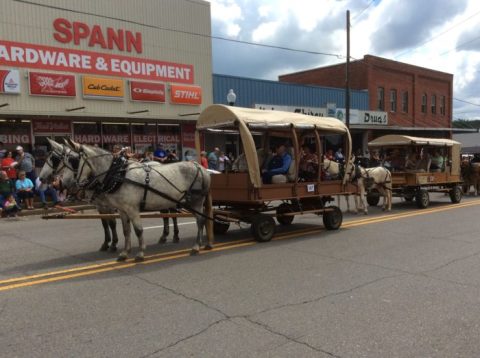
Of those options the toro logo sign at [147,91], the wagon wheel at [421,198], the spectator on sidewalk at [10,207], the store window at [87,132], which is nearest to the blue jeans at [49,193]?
the spectator on sidewalk at [10,207]

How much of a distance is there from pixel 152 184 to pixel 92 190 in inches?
37.0

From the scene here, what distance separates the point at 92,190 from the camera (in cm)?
702

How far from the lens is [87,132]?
19.6 meters

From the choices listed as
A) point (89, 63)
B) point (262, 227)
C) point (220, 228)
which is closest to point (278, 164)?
point (262, 227)

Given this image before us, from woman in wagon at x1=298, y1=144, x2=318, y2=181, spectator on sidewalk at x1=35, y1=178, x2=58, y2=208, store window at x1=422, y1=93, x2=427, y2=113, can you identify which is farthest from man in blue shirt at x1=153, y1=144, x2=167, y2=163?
store window at x1=422, y1=93, x2=427, y2=113

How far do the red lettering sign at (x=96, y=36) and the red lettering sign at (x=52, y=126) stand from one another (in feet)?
10.7

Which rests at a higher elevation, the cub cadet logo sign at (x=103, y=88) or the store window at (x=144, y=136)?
the cub cadet logo sign at (x=103, y=88)

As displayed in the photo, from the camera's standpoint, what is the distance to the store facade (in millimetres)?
16844

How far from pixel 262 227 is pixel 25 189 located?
9667mm

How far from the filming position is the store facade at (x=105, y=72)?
16.8 metres

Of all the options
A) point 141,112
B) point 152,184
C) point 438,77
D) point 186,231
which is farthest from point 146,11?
point 438,77

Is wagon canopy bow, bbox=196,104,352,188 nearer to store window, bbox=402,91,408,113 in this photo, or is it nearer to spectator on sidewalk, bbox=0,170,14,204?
spectator on sidewalk, bbox=0,170,14,204

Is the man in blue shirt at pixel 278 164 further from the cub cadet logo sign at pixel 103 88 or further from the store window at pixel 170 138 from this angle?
the store window at pixel 170 138

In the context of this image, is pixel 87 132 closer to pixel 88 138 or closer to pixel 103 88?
pixel 88 138
